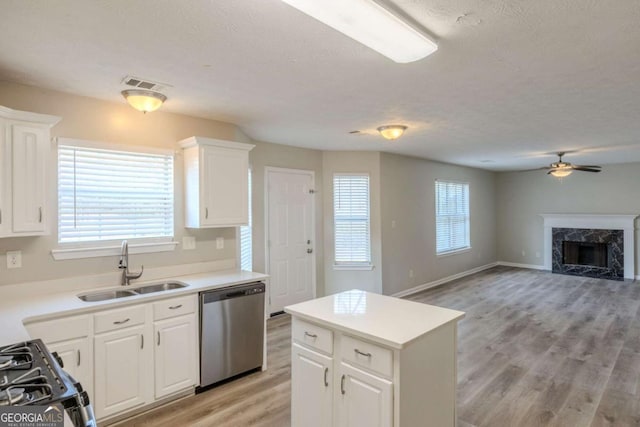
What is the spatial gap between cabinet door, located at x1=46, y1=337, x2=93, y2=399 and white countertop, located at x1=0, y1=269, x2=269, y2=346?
20cm

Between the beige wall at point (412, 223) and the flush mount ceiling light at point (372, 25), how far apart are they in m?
4.01

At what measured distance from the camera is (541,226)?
8.69m

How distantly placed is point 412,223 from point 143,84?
5025mm

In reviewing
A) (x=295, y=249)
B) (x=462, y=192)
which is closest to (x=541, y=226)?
(x=462, y=192)

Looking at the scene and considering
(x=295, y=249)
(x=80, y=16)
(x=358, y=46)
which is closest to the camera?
(x=80, y=16)

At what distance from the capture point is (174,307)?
2.86 meters

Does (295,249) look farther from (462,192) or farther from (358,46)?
(462,192)

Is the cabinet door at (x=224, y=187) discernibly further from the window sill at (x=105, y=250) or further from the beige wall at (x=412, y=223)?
the beige wall at (x=412, y=223)

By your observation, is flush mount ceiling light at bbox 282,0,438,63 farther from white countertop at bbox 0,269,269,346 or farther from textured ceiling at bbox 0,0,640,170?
white countertop at bbox 0,269,269,346

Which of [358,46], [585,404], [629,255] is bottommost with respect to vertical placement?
[585,404]

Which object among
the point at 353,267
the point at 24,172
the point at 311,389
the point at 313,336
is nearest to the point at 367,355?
the point at 313,336

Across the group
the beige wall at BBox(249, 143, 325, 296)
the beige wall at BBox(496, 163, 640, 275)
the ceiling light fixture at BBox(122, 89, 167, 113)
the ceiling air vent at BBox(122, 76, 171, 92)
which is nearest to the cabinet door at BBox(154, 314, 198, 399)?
the ceiling light fixture at BBox(122, 89, 167, 113)

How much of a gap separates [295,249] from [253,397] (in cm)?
266

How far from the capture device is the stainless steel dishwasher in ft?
9.93
